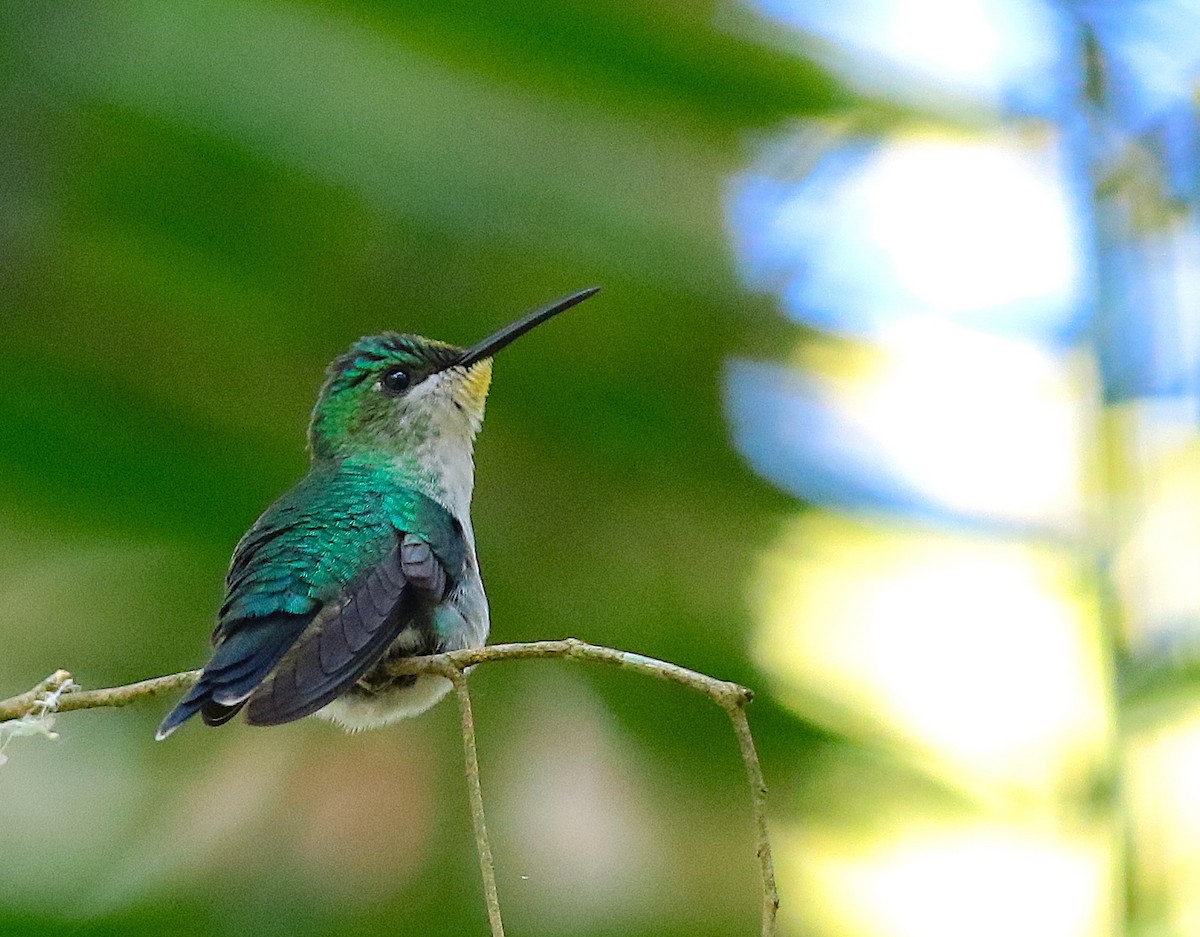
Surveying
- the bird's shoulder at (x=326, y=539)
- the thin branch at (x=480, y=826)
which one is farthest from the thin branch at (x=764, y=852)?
the bird's shoulder at (x=326, y=539)

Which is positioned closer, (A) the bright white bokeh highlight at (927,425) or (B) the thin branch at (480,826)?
(B) the thin branch at (480,826)

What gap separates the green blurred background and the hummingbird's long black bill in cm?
17

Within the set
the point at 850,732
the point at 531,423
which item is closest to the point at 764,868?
the point at 850,732

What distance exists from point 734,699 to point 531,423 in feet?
5.23

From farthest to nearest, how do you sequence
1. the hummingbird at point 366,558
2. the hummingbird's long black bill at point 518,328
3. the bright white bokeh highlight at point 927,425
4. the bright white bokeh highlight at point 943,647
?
the bright white bokeh highlight at point 927,425
the hummingbird's long black bill at point 518,328
the bright white bokeh highlight at point 943,647
the hummingbird at point 366,558

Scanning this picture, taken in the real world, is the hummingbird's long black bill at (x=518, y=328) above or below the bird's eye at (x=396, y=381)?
above

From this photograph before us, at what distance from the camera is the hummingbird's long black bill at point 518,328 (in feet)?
8.66

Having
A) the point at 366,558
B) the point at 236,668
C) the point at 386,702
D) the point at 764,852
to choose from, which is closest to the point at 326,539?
the point at 366,558

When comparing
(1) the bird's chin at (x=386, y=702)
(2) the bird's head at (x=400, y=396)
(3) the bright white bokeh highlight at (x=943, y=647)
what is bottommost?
(1) the bird's chin at (x=386, y=702)

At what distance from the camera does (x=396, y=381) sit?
10.0 feet

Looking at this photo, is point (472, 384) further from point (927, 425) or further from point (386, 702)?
point (927, 425)

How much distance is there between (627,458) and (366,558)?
84cm

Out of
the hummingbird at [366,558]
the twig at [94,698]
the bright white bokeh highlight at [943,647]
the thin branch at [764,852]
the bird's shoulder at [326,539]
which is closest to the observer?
the thin branch at [764,852]

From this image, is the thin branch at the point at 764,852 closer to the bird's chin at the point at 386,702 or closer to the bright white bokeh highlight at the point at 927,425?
Result: the bird's chin at the point at 386,702
